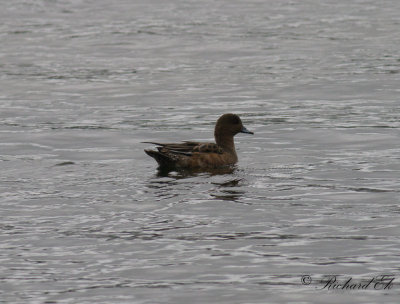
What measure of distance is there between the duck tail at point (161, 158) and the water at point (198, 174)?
0.90 feet

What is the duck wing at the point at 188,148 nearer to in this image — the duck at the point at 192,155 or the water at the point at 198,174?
the duck at the point at 192,155

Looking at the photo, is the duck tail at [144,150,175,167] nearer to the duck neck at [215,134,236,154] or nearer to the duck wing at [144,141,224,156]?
the duck wing at [144,141,224,156]

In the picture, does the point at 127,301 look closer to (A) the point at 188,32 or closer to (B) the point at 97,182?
(B) the point at 97,182

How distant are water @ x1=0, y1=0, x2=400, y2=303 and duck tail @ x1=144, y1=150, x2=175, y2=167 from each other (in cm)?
28

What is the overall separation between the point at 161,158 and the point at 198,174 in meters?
0.55

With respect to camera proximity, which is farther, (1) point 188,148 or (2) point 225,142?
(2) point 225,142

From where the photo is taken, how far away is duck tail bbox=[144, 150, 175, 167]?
1499 centimetres

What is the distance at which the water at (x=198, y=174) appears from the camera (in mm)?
10047

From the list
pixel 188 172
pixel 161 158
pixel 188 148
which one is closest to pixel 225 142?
pixel 188 148

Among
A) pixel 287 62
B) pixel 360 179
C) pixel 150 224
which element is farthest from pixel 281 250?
pixel 287 62

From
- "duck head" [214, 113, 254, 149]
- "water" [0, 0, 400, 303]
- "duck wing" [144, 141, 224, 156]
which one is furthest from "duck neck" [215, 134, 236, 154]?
"duck wing" [144, 141, 224, 156]

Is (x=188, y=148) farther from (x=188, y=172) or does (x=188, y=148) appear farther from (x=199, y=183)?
(x=199, y=183)

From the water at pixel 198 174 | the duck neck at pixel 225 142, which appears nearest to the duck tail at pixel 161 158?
the water at pixel 198 174

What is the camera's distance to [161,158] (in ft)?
49.4
